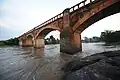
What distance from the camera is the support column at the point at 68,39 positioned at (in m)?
16.8

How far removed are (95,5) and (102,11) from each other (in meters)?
1.16

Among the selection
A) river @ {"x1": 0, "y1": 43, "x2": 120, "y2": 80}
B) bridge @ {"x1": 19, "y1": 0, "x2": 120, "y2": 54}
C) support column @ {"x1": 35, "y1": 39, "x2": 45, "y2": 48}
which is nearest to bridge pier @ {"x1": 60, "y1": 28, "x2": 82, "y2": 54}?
bridge @ {"x1": 19, "y1": 0, "x2": 120, "y2": 54}

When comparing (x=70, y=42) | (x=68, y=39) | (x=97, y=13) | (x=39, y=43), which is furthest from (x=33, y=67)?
(x=39, y=43)

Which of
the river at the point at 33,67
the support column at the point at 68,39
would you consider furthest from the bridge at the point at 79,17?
the river at the point at 33,67

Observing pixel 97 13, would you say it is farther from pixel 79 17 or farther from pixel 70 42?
pixel 70 42

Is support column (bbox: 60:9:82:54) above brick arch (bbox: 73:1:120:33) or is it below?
below

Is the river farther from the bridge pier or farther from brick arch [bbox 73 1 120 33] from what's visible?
brick arch [bbox 73 1 120 33]

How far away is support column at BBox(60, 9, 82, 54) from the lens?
16.8 metres

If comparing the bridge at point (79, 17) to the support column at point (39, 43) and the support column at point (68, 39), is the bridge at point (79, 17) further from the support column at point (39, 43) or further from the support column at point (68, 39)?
the support column at point (39, 43)

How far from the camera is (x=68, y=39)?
1728cm

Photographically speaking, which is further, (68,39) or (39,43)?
(39,43)

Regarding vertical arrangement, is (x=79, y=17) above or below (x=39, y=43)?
above

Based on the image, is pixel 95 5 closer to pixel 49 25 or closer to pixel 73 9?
pixel 73 9

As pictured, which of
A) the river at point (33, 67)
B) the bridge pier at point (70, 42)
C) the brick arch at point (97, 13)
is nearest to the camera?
the river at point (33, 67)
